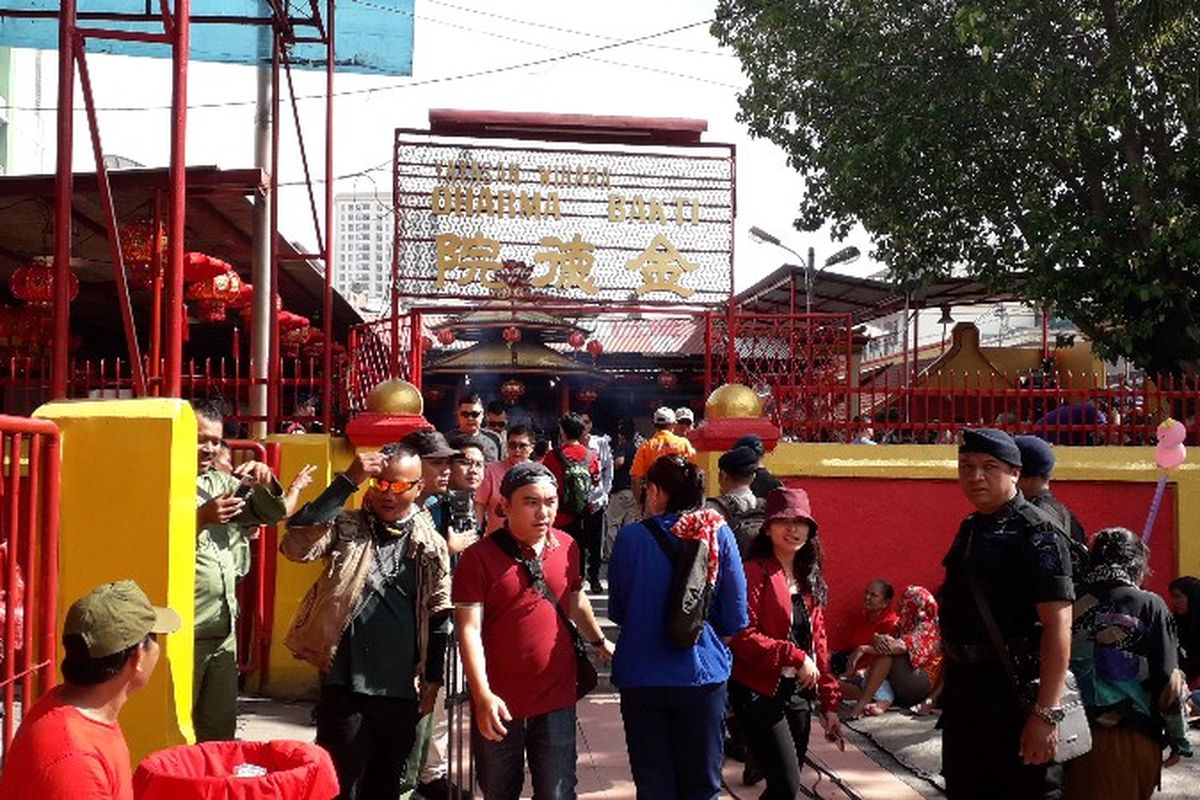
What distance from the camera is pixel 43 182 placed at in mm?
9578

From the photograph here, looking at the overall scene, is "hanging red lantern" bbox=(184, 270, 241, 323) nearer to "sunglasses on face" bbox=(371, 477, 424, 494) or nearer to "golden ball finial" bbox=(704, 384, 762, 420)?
"golden ball finial" bbox=(704, 384, 762, 420)

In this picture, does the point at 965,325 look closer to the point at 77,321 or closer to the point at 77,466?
the point at 77,321

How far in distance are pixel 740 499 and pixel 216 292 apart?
6.04 metres

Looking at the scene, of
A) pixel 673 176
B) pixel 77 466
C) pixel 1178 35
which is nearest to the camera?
pixel 77 466

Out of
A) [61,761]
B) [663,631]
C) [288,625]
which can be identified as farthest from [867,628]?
[61,761]

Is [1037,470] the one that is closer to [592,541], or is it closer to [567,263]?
[567,263]

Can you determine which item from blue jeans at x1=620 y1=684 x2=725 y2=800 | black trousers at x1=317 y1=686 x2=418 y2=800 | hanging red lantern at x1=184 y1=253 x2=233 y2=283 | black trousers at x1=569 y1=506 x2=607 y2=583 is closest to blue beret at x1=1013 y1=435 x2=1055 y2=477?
blue jeans at x1=620 y1=684 x2=725 y2=800

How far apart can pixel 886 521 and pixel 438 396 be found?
56.9ft

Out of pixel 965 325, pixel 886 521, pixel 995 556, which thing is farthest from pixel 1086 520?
pixel 965 325

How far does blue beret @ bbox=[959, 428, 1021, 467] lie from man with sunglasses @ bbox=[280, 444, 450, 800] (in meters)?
2.02

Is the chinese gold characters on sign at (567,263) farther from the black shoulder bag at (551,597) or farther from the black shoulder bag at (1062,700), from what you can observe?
A: the black shoulder bag at (1062,700)

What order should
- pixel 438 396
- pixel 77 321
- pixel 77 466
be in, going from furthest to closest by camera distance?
pixel 438 396
pixel 77 321
pixel 77 466

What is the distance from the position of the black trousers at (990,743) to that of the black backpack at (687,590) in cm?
86

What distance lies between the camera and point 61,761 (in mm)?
3039
